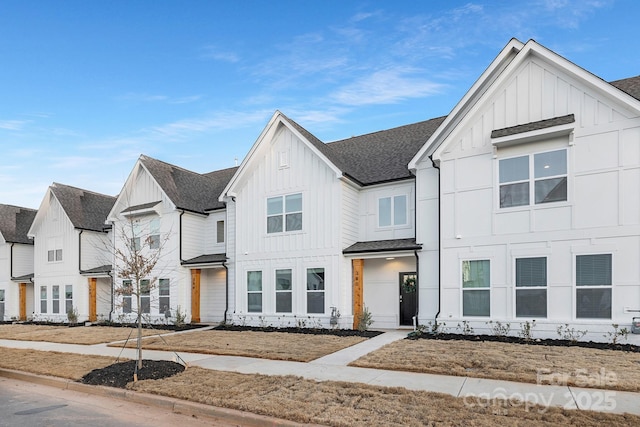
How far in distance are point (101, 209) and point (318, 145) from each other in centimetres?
1790

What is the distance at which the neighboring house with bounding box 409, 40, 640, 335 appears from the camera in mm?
11141

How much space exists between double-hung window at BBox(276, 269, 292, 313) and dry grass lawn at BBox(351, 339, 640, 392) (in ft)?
20.8

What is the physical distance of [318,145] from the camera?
16.5 metres

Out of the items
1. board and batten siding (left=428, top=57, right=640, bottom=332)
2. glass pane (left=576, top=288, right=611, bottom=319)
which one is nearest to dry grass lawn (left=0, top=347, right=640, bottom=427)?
glass pane (left=576, top=288, right=611, bottom=319)

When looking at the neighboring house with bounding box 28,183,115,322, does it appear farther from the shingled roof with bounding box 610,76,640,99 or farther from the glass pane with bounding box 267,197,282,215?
the shingled roof with bounding box 610,76,640,99

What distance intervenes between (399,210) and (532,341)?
6.55 meters

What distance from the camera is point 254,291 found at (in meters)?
17.6

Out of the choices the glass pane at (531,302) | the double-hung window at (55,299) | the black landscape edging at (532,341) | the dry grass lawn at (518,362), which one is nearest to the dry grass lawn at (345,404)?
the dry grass lawn at (518,362)

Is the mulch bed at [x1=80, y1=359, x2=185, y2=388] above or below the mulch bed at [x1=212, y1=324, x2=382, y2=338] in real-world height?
above

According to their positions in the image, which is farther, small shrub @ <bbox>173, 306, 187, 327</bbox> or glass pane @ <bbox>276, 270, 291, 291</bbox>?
small shrub @ <bbox>173, 306, 187, 327</bbox>

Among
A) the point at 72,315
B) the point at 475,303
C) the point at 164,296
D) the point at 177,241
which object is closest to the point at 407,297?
the point at 475,303

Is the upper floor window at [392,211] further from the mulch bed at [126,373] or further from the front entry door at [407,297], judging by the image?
the mulch bed at [126,373]

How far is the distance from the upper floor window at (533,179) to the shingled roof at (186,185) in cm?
1314

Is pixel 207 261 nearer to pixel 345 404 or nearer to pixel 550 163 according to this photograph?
pixel 345 404
